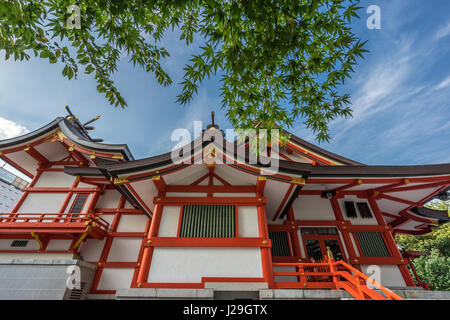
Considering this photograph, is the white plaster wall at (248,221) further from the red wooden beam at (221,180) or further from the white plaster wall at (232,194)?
the red wooden beam at (221,180)

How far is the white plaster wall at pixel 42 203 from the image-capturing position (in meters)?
9.79

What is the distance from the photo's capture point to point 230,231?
637 centimetres

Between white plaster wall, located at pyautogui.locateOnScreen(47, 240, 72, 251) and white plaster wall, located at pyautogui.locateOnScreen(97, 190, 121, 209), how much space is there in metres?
1.91

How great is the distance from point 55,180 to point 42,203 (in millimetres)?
1271

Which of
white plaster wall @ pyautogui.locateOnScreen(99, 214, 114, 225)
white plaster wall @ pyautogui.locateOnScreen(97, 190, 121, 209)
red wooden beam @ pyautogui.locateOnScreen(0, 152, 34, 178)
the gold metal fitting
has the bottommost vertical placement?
the gold metal fitting

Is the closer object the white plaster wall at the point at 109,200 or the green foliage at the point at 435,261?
the white plaster wall at the point at 109,200

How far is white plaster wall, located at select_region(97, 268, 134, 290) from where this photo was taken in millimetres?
8297

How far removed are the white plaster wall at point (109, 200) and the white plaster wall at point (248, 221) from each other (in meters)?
6.84

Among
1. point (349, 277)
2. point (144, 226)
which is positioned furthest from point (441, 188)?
point (144, 226)

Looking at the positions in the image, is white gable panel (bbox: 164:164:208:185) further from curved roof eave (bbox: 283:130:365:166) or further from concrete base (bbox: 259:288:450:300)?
curved roof eave (bbox: 283:130:365:166)

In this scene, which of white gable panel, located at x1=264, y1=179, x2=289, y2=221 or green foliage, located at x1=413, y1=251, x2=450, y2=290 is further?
green foliage, located at x1=413, y1=251, x2=450, y2=290

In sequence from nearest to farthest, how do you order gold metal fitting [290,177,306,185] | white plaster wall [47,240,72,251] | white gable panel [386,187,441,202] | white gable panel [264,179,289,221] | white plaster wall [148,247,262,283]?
white plaster wall [148,247,262,283] → gold metal fitting [290,177,306,185] → white gable panel [264,179,289,221] → white gable panel [386,187,441,202] → white plaster wall [47,240,72,251]

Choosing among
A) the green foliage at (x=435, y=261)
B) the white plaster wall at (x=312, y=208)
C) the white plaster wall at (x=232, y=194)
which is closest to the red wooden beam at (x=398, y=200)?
the white plaster wall at (x=312, y=208)

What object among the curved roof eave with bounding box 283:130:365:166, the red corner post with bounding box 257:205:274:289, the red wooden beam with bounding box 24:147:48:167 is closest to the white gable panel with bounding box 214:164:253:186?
the red corner post with bounding box 257:205:274:289
